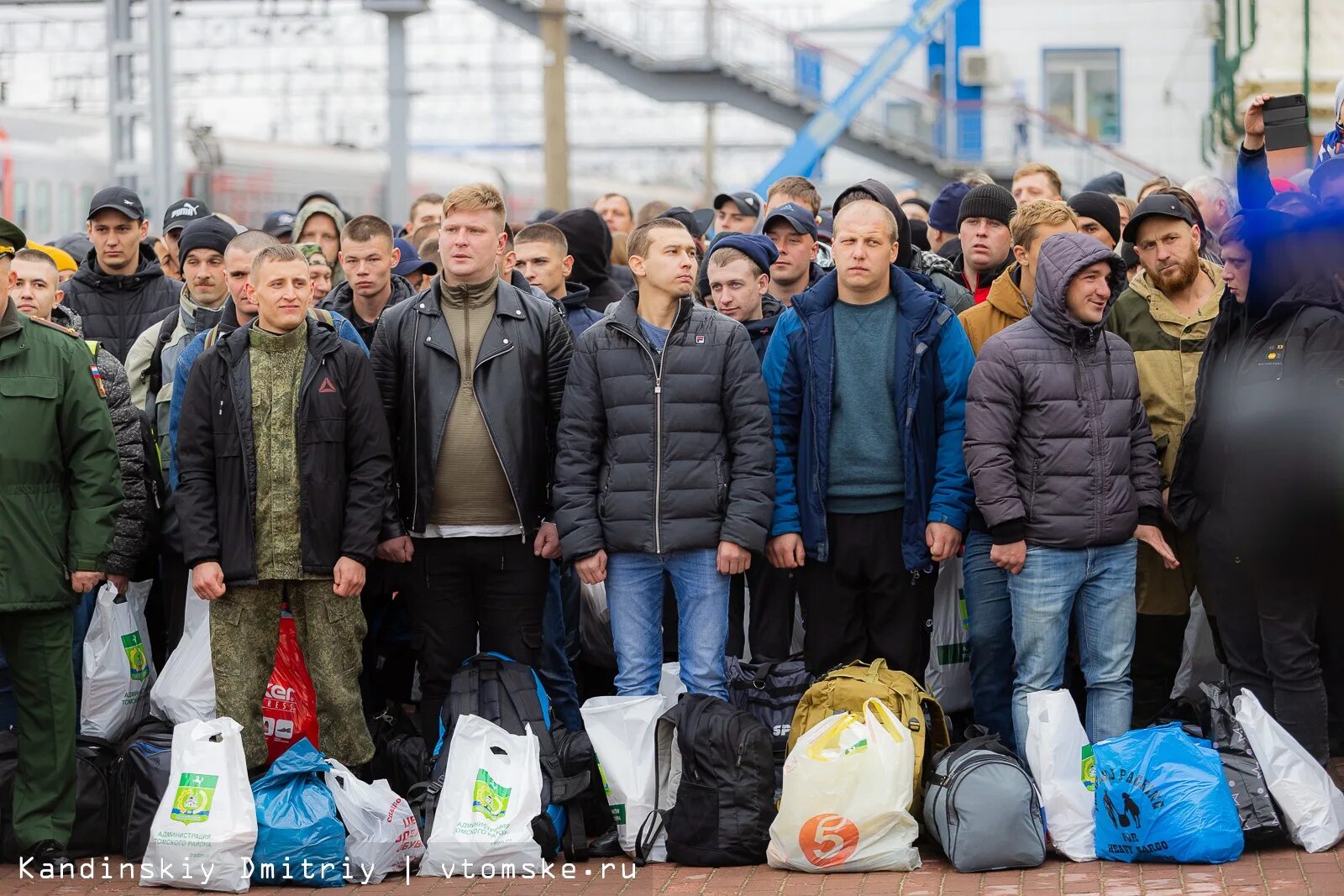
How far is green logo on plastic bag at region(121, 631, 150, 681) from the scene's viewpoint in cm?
664

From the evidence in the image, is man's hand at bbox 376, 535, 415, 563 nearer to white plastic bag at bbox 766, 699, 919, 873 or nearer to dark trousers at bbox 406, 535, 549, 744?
dark trousers at bbox 406, 535, 549, 744

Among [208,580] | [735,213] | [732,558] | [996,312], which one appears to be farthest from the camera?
[735,213]

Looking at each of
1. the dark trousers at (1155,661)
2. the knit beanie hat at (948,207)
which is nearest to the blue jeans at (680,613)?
the dark trousers at (1155,661)

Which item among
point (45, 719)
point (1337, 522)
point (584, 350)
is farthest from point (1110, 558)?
point (45, 719)

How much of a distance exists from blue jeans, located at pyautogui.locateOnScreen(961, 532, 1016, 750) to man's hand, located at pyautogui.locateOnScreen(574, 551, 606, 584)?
138 cm

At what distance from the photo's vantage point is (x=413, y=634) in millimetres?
6551

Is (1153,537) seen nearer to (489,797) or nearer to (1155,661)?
(1155,661)

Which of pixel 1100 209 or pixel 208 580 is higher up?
pixel 1100 209

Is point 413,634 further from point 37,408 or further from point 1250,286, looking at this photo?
point 1250,286

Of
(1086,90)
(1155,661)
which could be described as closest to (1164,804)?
(1155,661)

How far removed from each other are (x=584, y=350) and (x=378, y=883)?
202 cm

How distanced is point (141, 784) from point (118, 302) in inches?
118

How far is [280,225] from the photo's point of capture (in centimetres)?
1008

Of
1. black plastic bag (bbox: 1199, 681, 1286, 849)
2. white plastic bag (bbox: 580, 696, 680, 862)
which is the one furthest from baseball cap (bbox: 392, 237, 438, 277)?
black plastic bag (bbox: 1199, 681, 1286, 849)
